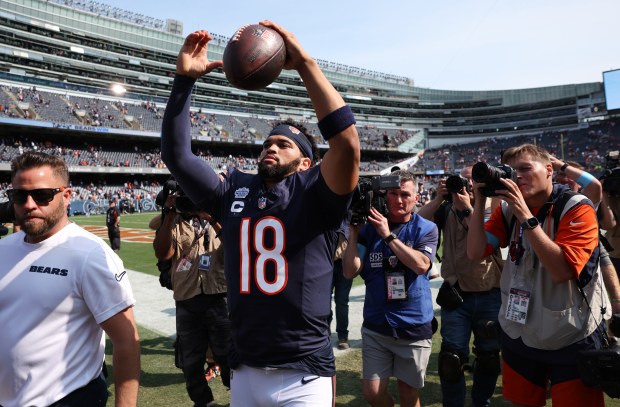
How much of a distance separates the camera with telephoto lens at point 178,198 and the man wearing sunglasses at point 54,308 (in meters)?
1.21

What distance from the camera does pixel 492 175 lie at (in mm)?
2395

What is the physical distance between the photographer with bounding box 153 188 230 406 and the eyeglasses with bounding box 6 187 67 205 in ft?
5.15

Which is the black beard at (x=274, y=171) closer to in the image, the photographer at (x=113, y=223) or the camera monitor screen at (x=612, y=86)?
the photographer at (x=113, y=223)

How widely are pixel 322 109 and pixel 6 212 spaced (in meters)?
2.74

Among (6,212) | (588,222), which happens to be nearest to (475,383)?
(588,222)

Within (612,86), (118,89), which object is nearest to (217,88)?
(118,89)

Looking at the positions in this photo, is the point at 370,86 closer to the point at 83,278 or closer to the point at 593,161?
the point at 593,161

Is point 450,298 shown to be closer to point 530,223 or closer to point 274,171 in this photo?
point 530,223

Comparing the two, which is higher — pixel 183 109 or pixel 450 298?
pixel 183 109

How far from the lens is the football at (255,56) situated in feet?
5.65

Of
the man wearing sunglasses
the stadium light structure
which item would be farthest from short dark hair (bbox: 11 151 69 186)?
the stadium light structure

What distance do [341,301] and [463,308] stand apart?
7.18ft

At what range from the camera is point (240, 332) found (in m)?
2.02

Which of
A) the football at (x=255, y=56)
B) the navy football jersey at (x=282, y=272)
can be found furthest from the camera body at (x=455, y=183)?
the football at (x=255, y=56)
